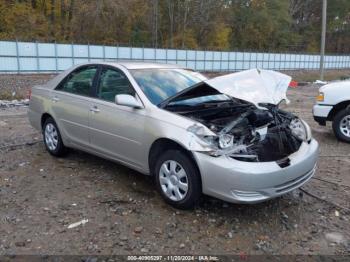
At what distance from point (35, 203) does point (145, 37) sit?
37795 mm

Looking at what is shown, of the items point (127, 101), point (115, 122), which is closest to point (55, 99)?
point (115, 122)

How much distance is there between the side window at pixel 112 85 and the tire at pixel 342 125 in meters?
4.67

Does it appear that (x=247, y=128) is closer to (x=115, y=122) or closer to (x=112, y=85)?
(x=115, y=122)

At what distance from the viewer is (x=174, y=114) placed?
3.87 metres

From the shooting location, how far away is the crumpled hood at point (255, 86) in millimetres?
3924

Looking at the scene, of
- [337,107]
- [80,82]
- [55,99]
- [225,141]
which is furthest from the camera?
[337,107]

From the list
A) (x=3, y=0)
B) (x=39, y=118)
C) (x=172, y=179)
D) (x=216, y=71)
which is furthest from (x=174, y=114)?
(x=3, y=0)

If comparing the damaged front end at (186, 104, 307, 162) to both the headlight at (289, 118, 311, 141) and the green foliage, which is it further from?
the green foliage

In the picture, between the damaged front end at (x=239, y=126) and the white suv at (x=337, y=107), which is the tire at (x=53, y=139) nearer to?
the damaged front end at (x=239, y=126)

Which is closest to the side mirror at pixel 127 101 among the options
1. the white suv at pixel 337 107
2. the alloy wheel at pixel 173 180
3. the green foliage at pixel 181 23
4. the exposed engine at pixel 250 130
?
the exposed engine at pixel 250 130

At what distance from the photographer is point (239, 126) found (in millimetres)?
3828

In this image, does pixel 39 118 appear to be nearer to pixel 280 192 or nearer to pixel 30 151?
pixel 30 151

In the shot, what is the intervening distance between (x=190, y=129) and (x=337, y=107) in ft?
15.6

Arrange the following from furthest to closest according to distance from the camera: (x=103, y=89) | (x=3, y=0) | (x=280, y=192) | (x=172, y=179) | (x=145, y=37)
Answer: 1. (x=145, y=37)
2. (x=3, y=0)
3. (x=103, y=89)
4. (x=172, y=179)
5. (x=280, y=192)
